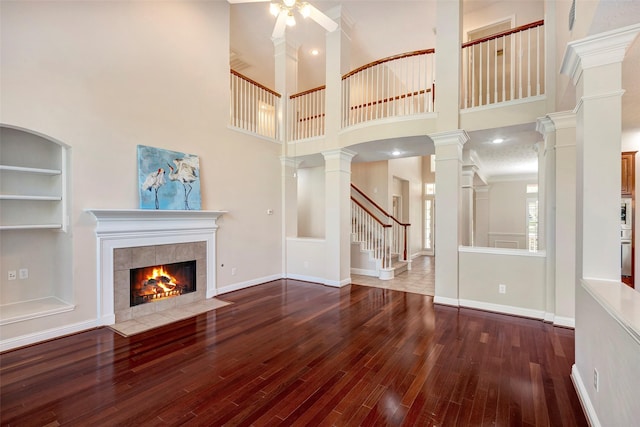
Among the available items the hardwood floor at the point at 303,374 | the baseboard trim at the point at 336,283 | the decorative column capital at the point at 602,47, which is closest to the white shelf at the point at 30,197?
the hardwood floor at the point at 303,374

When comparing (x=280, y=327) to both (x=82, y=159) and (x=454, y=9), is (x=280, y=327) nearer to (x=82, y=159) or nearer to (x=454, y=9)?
(x=82, y=159)

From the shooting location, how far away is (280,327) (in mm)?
3504

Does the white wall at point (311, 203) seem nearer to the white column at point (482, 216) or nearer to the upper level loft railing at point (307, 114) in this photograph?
the upper level loft railing at point (307, 114)

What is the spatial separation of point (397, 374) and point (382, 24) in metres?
6.17

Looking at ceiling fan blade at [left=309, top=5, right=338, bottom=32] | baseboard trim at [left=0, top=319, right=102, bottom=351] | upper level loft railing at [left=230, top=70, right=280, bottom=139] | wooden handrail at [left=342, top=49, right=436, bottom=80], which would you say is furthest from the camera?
upper level loft railing at [left=230, top=70, right=280, bottom=139]

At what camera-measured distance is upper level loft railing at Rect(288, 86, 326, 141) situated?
19.3ft

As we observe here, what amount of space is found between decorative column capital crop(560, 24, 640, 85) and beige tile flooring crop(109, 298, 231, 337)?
4.74 meters

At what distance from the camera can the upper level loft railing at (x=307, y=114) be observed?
588 cm

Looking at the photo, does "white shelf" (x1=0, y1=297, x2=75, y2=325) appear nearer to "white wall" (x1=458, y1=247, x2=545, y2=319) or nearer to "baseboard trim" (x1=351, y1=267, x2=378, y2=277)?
"baseboard trim" (x1=351, y1=267, x2=378, y2=277)

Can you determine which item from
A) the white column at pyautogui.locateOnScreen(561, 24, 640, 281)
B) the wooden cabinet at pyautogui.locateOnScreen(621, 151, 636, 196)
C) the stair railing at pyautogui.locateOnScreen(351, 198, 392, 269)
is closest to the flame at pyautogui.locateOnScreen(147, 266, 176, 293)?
the stair railing at pyautogui.locateOnScreen(351, 198, 392, 269)

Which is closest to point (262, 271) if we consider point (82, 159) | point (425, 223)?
point (82, 159)

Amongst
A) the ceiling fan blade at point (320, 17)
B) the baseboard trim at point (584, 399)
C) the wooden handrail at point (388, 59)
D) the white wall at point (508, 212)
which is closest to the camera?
the baseboard trim at point (584, 399)

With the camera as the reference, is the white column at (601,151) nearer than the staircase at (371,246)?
Yes

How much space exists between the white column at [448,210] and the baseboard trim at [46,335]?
466 cm
